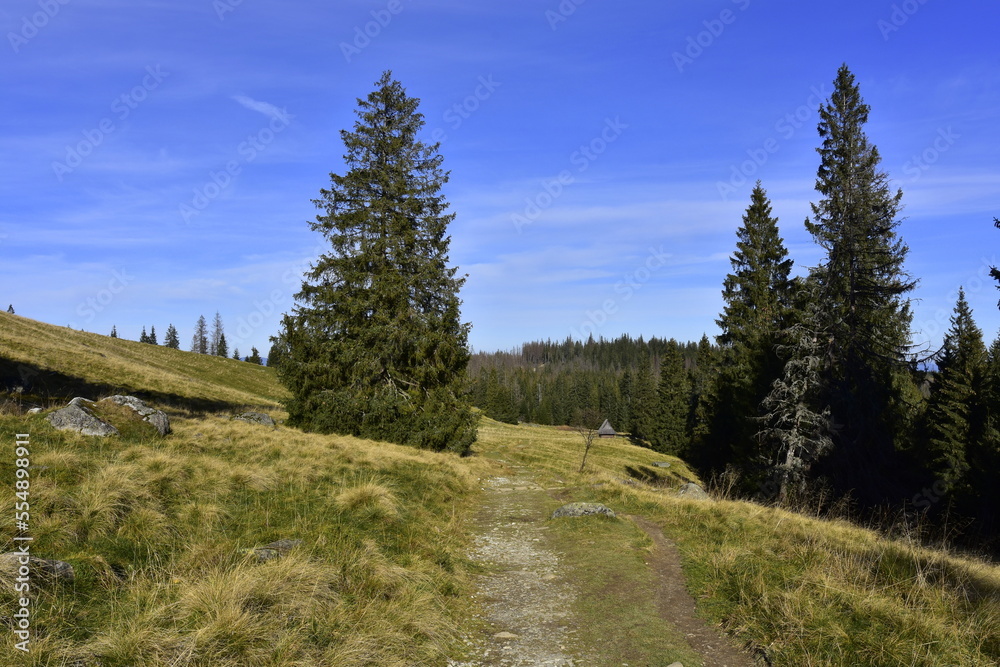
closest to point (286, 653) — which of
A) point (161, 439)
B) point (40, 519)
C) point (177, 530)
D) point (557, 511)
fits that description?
point (177, 530)

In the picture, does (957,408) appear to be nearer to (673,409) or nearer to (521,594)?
(521,594)

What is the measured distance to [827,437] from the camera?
1998 centimetres

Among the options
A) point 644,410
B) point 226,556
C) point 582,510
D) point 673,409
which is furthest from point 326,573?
point 644,410

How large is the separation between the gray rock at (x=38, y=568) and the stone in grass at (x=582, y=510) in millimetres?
8637

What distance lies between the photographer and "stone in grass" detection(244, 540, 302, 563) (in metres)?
6.01

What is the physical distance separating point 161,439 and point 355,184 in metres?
13.9

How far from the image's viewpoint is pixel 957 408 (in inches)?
977

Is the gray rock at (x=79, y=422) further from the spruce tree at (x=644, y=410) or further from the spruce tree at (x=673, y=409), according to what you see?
the spruce tree at (x=644, y=410)

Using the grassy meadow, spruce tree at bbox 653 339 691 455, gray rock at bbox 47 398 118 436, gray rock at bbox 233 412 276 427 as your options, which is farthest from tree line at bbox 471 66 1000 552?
spruce tree at bbox 653 339 691 455

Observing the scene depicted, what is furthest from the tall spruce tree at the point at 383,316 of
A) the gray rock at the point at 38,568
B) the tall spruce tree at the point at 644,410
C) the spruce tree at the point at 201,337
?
the spruce tree at the point at 201,337

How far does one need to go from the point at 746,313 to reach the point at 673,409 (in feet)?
99.2

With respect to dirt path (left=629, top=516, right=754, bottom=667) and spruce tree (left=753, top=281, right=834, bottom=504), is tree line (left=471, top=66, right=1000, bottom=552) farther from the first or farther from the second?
dirt path (left=629, top=516, right=754, bottom=667)

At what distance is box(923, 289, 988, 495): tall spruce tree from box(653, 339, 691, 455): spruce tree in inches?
1193

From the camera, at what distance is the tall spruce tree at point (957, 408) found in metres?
23.6
